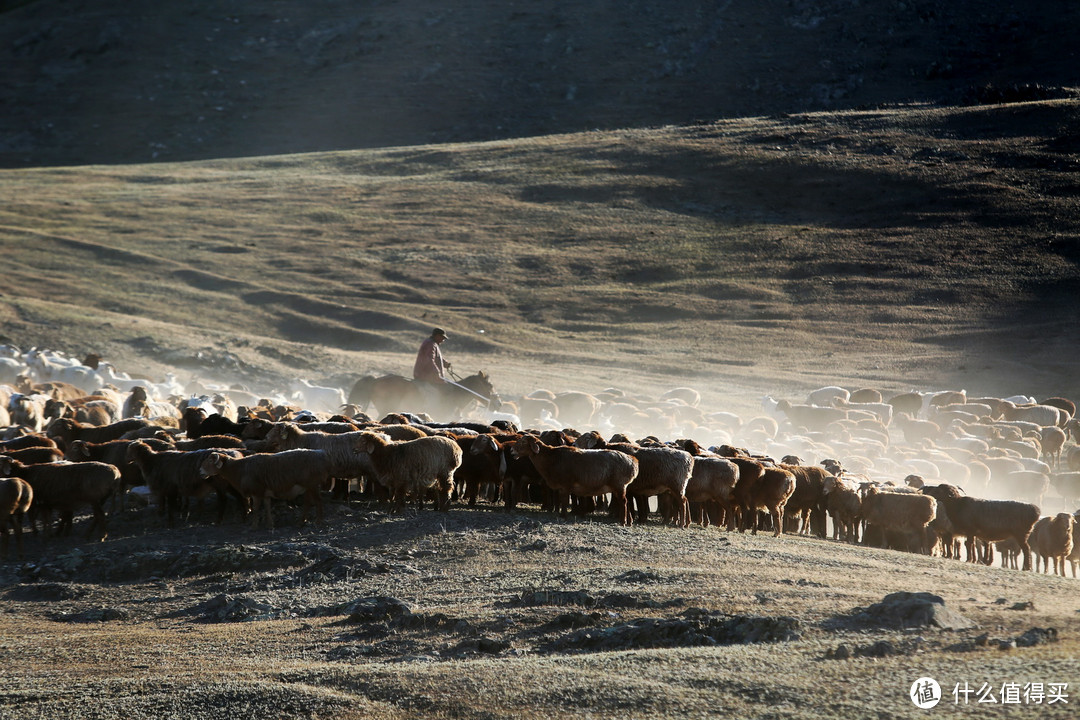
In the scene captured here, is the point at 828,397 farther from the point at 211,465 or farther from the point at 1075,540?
the point at 211,465

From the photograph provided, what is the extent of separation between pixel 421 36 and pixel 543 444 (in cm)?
9388

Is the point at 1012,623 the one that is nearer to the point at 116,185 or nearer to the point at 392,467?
the point at 392,467

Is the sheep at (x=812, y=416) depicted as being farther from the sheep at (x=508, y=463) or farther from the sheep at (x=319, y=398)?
the sheep at (x=508, y=463)

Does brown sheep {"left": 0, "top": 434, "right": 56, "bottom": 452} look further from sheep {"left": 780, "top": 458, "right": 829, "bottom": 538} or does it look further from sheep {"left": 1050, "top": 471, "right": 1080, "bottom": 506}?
sheep {"left": 1050, "top": 471, "right": 1080, "bottom": 506}

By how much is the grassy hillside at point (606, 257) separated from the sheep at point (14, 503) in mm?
18069

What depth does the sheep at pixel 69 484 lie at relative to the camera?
12.5 m

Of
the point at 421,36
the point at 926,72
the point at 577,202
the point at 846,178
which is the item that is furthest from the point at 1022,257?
the point at 421,36

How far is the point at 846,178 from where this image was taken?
61.5 m

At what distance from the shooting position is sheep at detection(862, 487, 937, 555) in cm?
1448

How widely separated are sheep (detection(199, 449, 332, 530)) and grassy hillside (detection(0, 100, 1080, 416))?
58.2 ft

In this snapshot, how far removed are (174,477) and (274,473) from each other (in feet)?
4.36

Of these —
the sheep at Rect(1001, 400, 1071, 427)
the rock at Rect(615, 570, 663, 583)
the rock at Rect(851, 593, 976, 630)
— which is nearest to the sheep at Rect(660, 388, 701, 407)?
the sheep at Rect(1001, 400, 1071, 427)

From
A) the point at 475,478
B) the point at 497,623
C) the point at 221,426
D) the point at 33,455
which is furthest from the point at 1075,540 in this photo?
the point at 33,455

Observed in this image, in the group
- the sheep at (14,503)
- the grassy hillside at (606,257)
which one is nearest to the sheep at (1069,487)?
the grassy hillside at (606,257)
